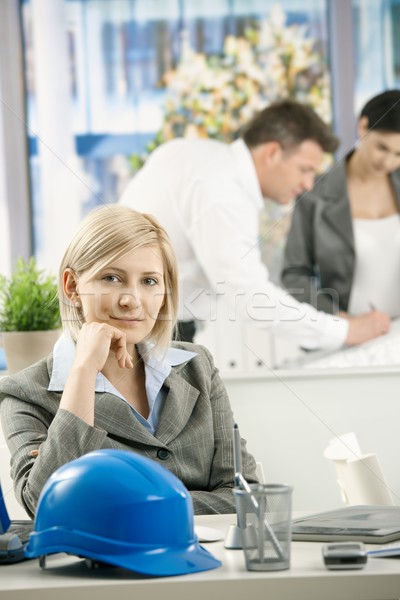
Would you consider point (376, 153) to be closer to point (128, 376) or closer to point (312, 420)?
point (312, 420)

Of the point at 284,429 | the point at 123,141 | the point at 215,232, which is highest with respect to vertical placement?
the point at 123,141

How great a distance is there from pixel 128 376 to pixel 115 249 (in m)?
0.17

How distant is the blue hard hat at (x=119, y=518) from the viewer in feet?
2.21

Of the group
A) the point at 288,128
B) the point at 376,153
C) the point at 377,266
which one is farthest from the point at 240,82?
the point at 377,266

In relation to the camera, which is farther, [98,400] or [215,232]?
[215,232]

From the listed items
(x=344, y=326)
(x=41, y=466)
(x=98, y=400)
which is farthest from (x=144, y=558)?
(x=344, y=326)

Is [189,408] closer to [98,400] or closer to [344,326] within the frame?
[98,400]

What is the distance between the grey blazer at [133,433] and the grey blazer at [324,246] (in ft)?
4.21

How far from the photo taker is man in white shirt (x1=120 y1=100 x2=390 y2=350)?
2.34 m

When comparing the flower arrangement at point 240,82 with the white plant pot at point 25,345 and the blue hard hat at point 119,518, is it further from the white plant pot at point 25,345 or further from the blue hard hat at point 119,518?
the blue hard hat at point 119,518

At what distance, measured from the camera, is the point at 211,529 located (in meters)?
0.85

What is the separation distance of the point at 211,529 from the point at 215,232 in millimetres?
1502

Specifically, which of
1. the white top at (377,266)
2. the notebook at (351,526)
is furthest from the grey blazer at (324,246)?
the notebook at (351,526)

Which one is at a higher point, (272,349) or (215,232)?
(215,232)
